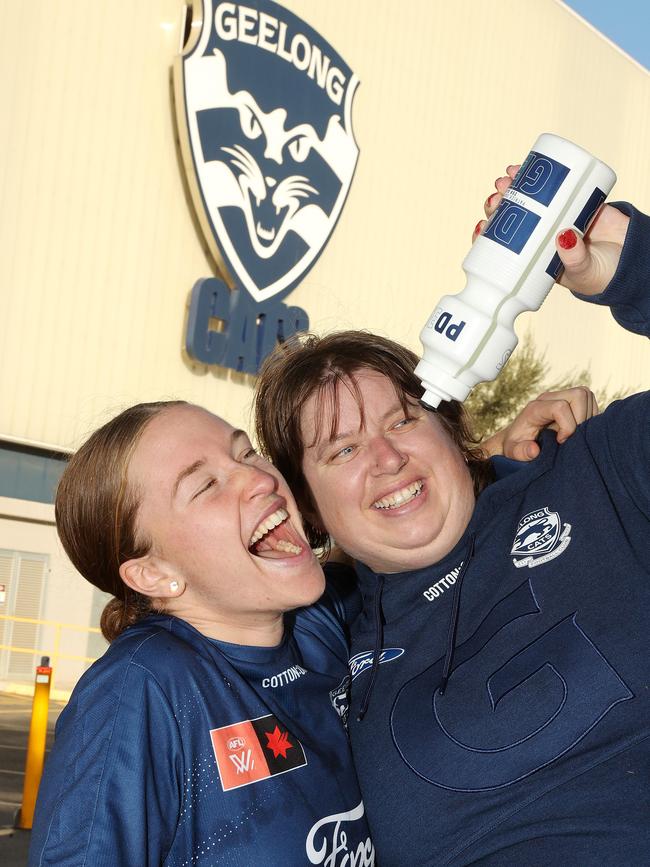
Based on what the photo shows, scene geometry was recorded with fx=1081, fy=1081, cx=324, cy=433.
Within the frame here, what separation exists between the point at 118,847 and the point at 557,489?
1.31 metres

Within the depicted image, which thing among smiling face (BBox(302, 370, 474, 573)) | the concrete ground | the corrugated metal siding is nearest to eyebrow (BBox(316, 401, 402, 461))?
smiling face (BBox(302, 370, 474, 573))

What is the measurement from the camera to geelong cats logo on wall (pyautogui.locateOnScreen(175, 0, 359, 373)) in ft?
60.8

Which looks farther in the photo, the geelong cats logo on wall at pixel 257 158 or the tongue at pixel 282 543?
the geelong cats logo on wall at pixel 257 158

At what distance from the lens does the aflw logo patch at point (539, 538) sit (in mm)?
2562

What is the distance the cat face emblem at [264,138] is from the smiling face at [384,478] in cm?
1602

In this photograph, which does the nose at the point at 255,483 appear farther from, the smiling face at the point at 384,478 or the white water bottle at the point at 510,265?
the white water bottle at the point at 510,265

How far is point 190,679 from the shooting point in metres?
2.37

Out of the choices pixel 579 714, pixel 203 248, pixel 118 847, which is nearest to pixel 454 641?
pixel 579 714

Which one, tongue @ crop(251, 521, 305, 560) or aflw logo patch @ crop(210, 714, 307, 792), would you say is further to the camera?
tongue @ crop(251, 521, 305, 560)

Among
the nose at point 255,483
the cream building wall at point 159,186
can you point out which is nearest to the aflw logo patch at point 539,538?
the nose at point 255,483

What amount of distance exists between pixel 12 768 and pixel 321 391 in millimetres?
7825

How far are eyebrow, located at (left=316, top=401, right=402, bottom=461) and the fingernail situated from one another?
76cm

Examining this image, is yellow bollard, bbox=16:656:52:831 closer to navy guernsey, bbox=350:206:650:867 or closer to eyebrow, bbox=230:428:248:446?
eyebrow, bbox=230:428:248:446

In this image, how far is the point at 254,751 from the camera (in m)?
2.36
